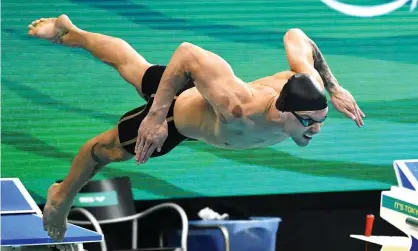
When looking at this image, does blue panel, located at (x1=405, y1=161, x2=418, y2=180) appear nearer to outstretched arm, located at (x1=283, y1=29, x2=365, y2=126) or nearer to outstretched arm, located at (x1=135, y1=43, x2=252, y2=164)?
outstretched arm, located at (x1=283, y1=29, x2=365, y2=126)

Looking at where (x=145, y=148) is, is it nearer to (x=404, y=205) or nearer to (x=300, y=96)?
(x=300, y=96)

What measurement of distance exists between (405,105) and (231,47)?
1612 mm

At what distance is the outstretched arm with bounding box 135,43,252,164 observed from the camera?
15.1 ft

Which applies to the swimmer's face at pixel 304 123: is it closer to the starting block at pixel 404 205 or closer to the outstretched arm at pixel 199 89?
the outstretched arm at pixel 199 89

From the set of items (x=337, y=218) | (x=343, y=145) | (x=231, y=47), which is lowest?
(x=337, y=218)

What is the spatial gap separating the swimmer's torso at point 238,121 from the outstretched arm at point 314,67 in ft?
0.30

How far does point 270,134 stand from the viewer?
469 centimetres

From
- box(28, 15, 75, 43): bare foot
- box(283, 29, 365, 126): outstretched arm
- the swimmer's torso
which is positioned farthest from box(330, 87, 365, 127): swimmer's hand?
box(28, 15, 75, 43): bare foot

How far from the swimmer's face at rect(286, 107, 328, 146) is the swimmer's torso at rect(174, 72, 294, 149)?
69 millimetres

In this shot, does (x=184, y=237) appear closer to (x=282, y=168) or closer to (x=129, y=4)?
(x=282, y=168)

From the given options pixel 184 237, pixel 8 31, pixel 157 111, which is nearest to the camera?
pixel 157 111

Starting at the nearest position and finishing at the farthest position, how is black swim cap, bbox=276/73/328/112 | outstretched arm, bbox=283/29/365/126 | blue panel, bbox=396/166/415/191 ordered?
black swim cap, bbox=276/73/328/112 < outstretched arm, bbox=283/29/365/126 < blue panel, bbox=396/166/415/191

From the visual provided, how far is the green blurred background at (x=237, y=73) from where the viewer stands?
26.8 feet

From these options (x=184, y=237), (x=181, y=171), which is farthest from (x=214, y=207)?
(x=184, y=237)
